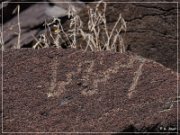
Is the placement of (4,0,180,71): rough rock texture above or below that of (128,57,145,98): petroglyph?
above

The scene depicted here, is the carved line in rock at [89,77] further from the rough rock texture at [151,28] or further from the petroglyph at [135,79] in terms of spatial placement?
the rough rock texture at [151,28]

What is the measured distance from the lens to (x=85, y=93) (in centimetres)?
200

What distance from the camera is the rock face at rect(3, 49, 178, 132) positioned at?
1.91 metres

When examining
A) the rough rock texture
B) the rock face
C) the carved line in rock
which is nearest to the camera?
the rock face

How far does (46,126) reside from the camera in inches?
75.6

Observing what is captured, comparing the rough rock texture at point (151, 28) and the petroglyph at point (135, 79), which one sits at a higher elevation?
the rough rock texture at point (151, 28)

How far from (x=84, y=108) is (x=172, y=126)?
13.0 inches

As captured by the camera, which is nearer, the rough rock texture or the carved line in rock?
the carved line in rock

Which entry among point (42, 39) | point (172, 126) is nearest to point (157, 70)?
point (172, 126)

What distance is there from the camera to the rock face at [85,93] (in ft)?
6.25

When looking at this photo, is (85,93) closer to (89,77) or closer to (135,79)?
(89,77)

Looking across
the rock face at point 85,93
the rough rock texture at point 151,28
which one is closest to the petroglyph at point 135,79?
the rock face at point 85,93

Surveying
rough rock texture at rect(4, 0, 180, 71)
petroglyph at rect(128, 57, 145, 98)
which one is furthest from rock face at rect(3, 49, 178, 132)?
rough rock texture at rect(4, 0, 180, 71)

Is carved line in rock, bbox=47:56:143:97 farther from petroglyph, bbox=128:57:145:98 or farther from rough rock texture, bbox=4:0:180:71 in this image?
rough rock texture, bbox=4:0:180:71
